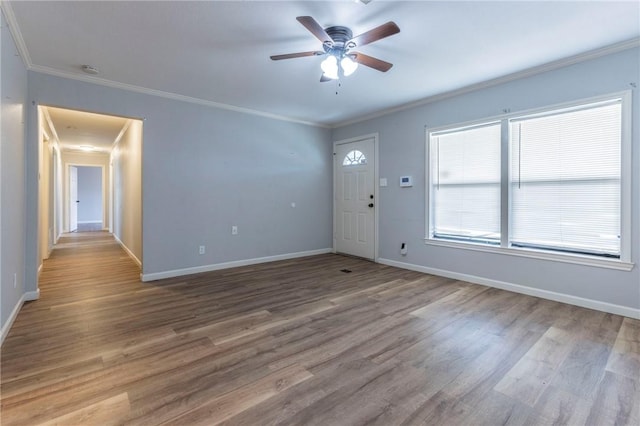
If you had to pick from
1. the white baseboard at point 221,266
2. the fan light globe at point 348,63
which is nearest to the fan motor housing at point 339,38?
the fan light globe at point 348,63

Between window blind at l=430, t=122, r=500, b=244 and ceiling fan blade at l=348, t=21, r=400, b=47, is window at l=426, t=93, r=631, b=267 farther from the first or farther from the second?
ceiling fan blade at l=348, t=21, r=400, b=47

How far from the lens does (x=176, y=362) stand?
6.86 ft

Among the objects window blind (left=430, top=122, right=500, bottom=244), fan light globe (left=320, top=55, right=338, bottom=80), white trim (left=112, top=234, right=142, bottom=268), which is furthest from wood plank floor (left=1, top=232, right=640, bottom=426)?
fan light globe (left=320, top=55, right=338, bottom=80)

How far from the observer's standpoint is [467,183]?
4152 mm

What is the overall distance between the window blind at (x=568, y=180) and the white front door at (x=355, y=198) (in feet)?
7.50

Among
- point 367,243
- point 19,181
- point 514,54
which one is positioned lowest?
point 367,243

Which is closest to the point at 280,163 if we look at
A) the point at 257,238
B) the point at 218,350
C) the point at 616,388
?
the point at 257,238

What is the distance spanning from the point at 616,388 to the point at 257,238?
4514 millimetres

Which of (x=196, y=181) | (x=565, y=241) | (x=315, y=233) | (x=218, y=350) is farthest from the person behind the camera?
(x=315, y=233)

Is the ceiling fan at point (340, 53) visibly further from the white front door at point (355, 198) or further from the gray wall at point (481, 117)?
the white front door at point (355, 198)

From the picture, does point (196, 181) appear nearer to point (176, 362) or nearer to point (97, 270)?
point (97, 270)

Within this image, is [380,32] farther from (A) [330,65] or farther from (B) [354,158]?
(B) [354,158]

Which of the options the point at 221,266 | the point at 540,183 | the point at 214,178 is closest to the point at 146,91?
the point at 214,178

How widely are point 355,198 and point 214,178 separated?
2.59m
